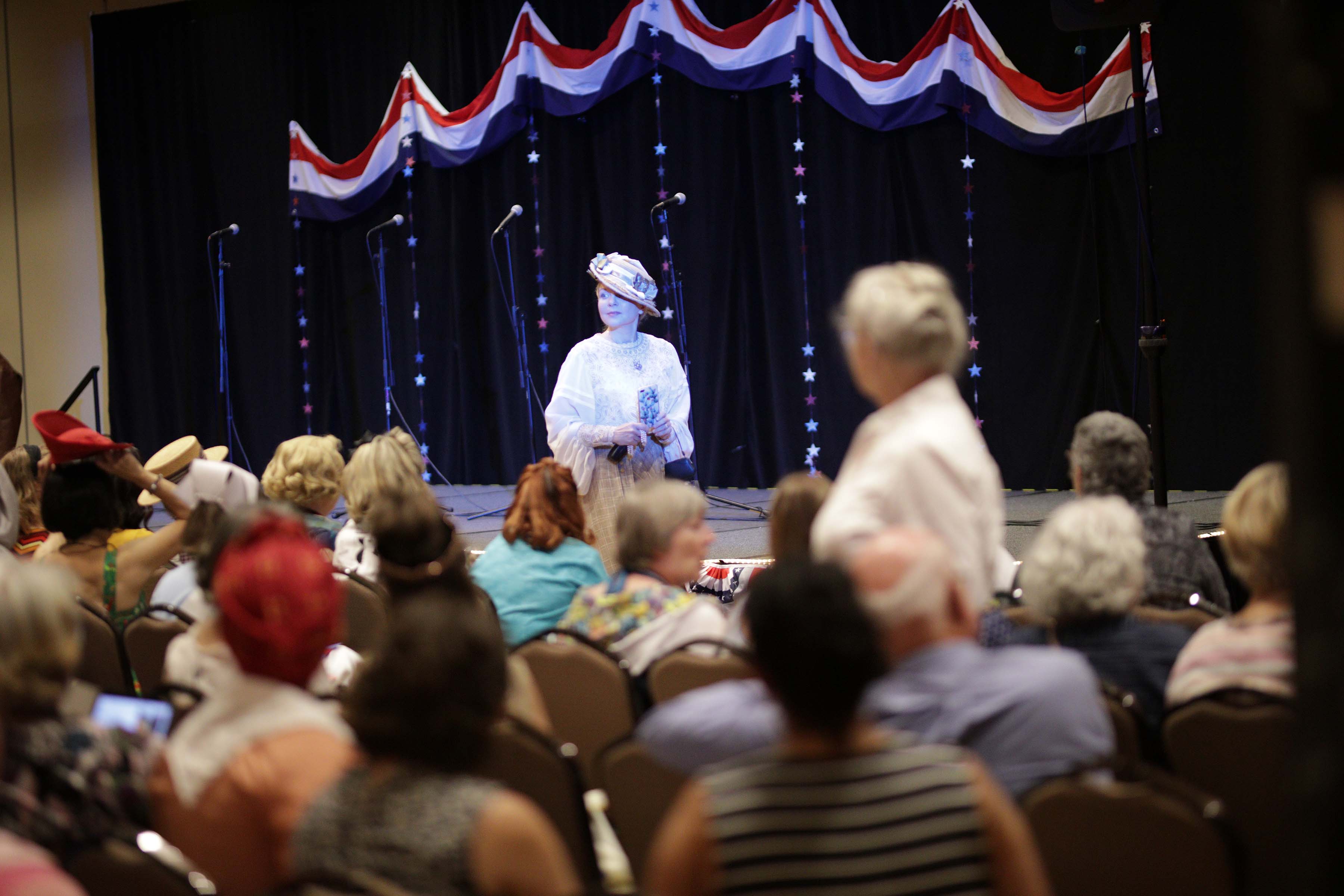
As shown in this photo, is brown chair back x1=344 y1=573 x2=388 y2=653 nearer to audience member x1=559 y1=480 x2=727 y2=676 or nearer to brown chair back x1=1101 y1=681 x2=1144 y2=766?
audience member x1=559 y1=480 x2=727 y2=676

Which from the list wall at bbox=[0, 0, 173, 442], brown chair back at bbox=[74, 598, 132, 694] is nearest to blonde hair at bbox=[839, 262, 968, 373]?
brown chair back at bbox=[74, 598, 132, 694]

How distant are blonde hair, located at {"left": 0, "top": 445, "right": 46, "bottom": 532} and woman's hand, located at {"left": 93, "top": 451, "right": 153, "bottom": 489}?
4.00ft

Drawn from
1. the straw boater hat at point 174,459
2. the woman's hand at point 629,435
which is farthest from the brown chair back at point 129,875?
the woman's hand at point 629,435

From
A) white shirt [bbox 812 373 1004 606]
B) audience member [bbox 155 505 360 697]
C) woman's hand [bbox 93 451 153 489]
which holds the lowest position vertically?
audience member [bbox 155 505 360 697]

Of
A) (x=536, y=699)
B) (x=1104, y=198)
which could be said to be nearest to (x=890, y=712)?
(x=536, y=699)

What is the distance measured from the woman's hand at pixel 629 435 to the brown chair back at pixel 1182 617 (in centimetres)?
250

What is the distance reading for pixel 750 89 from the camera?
23.8 feet

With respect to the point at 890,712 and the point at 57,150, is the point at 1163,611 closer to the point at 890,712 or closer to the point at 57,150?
the point at 890,712

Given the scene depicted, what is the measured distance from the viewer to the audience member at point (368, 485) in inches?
136

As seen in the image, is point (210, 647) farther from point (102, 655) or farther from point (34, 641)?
point (102, 655)

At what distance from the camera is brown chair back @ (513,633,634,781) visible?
224 centimetres

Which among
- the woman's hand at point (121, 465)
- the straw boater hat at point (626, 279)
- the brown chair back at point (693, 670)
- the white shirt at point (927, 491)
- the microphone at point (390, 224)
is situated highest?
the microphone at point (390, 224)

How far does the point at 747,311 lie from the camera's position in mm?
7590

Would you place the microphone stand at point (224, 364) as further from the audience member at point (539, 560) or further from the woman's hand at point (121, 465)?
the audience member at point (539, 560)
